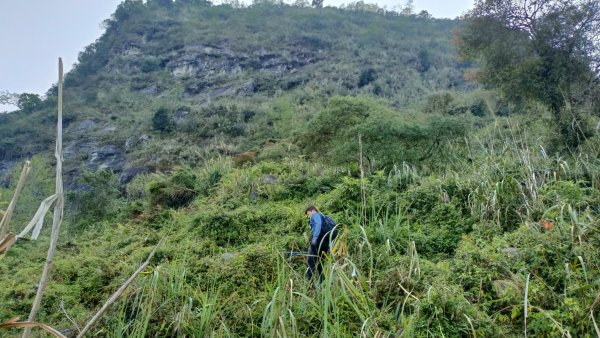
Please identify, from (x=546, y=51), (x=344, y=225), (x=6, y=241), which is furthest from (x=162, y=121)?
(x=6, y=241)

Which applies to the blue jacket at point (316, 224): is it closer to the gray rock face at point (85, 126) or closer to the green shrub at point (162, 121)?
the green shrub at point (162, 121)

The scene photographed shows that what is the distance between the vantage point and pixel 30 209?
14.2 meters

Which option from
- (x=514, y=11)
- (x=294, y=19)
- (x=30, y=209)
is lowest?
(x=30, y=209)

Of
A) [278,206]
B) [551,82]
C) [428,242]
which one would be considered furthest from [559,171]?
[551,82]

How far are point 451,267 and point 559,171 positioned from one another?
8.91 feet

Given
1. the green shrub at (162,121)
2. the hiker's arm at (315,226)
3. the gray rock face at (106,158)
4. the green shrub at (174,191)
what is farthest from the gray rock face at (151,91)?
the hiker's arm at (315,226)

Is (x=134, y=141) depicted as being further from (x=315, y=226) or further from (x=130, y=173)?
(x=315, y=226)

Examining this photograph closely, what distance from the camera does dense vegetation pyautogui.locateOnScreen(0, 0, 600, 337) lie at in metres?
2.70

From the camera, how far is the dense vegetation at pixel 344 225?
2.70m

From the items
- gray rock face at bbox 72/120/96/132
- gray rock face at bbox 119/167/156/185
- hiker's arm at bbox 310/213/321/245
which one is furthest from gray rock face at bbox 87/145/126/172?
hiker's arm at bbox 310/213/321/245

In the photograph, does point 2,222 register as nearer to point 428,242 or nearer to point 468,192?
point 428,242

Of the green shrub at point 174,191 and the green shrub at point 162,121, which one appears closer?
the green shrub at point 174,191

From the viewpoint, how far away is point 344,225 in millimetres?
3217

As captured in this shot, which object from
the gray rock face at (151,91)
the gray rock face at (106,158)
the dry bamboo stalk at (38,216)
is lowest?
the gray rock face at (106,158)
